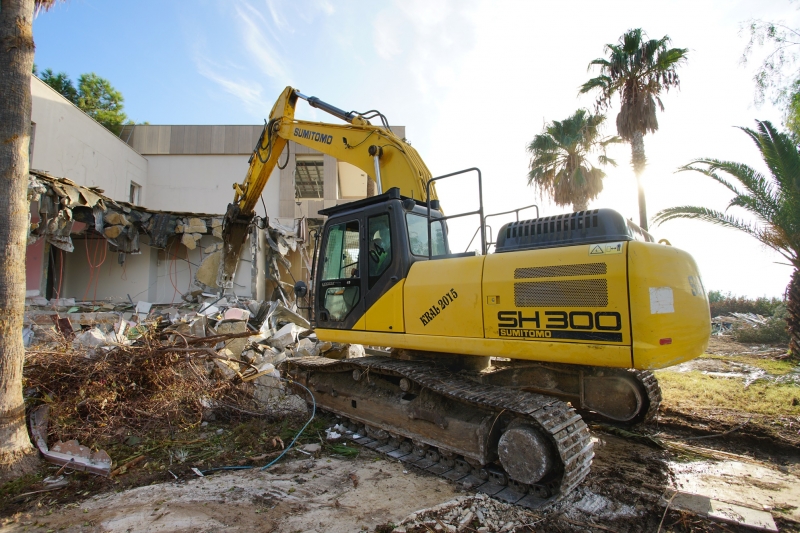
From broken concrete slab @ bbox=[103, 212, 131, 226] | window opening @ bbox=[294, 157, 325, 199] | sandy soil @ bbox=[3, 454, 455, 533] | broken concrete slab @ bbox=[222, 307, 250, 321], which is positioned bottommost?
sandy soil @ bbox=[3, 454, 455, 533]

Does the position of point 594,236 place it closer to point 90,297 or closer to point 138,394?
point 138,394

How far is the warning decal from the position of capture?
3.44 metres

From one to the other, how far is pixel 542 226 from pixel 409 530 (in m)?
2.71

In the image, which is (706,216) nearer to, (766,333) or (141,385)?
(766,333)

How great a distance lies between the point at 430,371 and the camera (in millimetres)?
4648

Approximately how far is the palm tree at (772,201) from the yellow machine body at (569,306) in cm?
886

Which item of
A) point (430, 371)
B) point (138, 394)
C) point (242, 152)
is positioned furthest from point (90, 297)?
point (430, 371)

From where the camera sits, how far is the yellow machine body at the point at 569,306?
3295 millimetres

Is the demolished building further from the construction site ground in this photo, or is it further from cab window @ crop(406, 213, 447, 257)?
the construction site ground

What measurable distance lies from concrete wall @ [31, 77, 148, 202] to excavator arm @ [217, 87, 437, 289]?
9115 mm

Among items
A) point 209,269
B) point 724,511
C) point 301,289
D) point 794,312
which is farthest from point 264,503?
point 794,312

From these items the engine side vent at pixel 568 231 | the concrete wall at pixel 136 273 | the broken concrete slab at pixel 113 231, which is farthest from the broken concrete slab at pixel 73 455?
the concrete wall at pixel 136 273

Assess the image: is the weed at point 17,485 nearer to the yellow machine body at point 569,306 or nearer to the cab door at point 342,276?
the cab door at point 342,276

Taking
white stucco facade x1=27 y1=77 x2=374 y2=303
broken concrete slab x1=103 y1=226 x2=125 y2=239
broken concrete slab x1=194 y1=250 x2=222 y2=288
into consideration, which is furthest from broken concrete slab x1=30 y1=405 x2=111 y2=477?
broken concrete slab x1=194 y1=250 x2=222 y2=288
